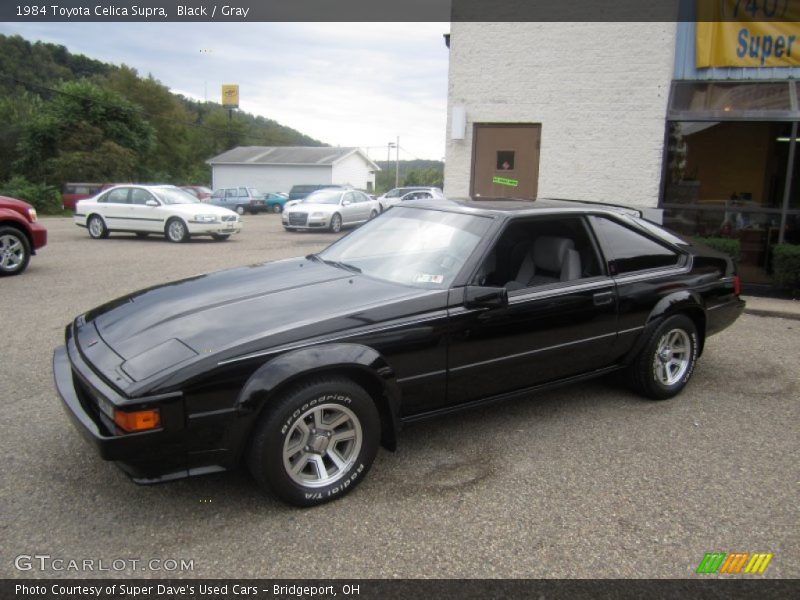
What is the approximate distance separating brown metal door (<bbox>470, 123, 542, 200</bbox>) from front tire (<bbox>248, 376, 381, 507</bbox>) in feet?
24.6

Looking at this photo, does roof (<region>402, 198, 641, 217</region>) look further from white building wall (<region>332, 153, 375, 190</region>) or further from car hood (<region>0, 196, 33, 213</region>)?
white building wall (<region>332, 153, 375, 190</region>)

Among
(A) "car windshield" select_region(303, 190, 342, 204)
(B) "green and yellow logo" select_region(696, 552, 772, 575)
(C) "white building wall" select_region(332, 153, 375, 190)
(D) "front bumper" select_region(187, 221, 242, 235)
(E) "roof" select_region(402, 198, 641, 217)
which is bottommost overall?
(B) "green and yellow logo" select_region(696, 552, 772, 575)

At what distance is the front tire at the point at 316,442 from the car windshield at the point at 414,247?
861mm

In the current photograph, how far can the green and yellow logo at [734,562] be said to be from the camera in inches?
98.3

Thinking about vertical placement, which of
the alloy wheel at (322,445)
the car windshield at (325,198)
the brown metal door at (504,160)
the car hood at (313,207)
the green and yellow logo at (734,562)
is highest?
the brown metal door at (504,160)

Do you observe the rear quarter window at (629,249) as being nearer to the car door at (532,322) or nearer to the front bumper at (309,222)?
the car door at (532,322)

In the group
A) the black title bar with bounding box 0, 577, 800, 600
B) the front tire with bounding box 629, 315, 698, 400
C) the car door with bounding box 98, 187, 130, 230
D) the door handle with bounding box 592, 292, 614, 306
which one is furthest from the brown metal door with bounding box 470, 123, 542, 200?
the car door with bounding box 98, 187, 130, 230

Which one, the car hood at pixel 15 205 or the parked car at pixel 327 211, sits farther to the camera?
the parked car at pixel 327 211

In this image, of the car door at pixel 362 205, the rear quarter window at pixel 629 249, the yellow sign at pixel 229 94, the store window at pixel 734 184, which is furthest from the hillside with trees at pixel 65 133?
the rear quarter window at pixel 629 249

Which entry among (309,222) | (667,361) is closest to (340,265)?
(667,361)

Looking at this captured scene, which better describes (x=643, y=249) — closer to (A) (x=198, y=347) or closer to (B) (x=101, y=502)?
Answer: (A) (x=198, y=347)

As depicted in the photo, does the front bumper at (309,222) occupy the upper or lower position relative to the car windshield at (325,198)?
lower

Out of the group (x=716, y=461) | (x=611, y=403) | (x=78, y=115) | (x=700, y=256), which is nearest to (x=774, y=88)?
(x=700, y=256)

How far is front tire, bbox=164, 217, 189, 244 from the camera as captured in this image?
1494 cm
